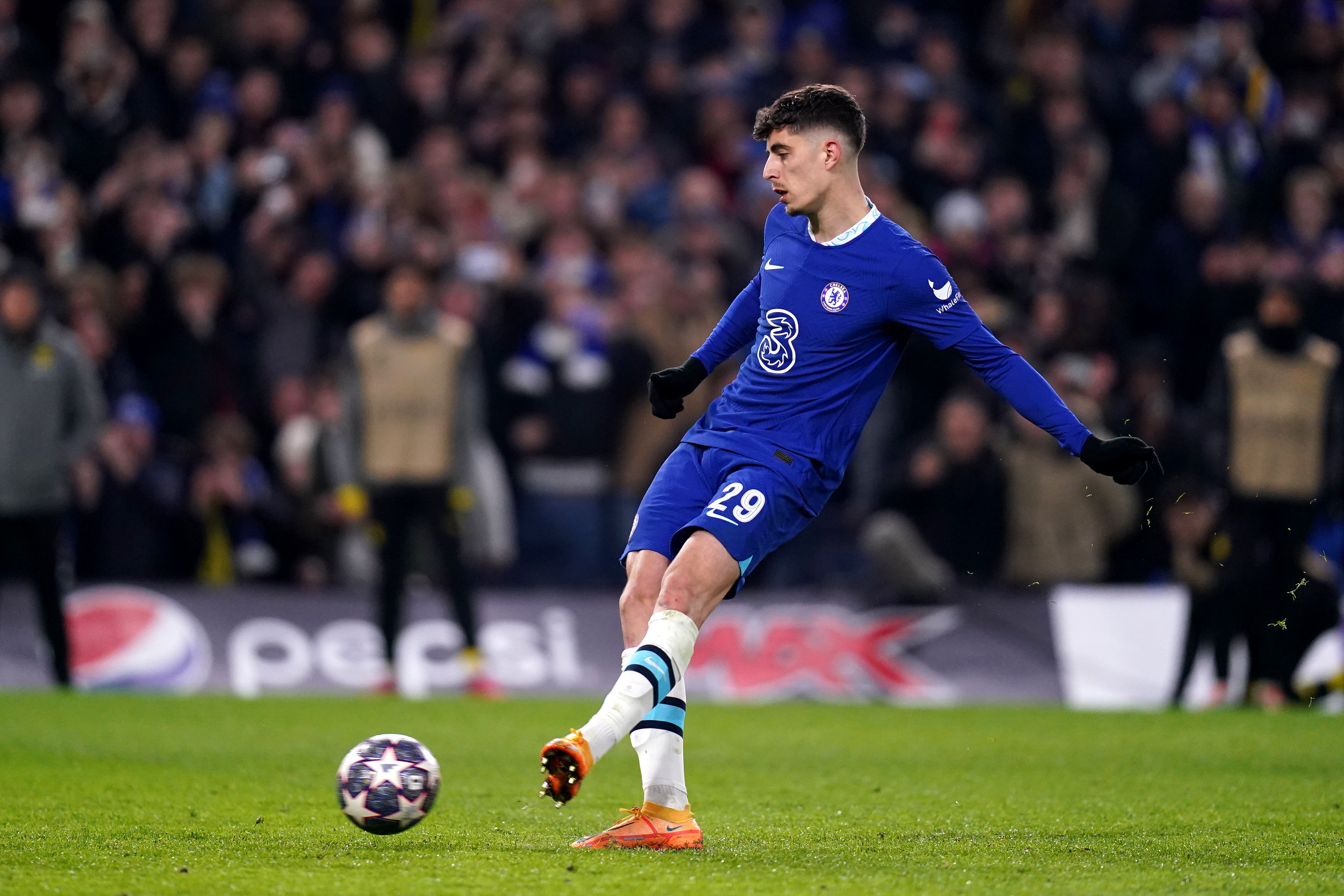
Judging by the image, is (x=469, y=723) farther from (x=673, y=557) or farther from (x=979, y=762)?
(x=673, y=557)

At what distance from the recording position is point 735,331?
6.13 meters

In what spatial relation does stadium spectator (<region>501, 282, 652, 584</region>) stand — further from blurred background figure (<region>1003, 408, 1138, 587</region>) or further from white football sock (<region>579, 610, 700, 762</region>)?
white football sock (<region>579, 610, 700, 762</region>)

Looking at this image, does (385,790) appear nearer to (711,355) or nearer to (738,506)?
(738,506)

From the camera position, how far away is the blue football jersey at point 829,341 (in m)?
5.61

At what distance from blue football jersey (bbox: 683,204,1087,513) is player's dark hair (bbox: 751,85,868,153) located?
0.31 meters

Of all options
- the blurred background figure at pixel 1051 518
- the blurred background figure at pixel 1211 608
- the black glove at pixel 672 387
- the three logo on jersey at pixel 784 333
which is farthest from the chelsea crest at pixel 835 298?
the blurred background figure at pixel 1051 518

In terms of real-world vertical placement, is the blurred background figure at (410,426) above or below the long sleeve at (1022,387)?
above

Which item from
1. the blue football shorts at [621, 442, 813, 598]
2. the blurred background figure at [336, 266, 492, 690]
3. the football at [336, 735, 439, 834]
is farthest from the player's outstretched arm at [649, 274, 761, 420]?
the blurred background figure at [336, 266, 492, 690]

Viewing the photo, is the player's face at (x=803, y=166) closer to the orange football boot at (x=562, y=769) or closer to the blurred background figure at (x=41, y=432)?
the orange football boot at (x=562, y=769)

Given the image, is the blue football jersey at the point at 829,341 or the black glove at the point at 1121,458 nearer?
the black glove at the point at 1121,458

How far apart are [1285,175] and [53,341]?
10.4m

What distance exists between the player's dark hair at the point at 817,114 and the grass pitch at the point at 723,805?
7.44 ft

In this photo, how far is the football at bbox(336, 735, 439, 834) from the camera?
5.26 metres

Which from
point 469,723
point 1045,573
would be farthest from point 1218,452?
point 469,723
